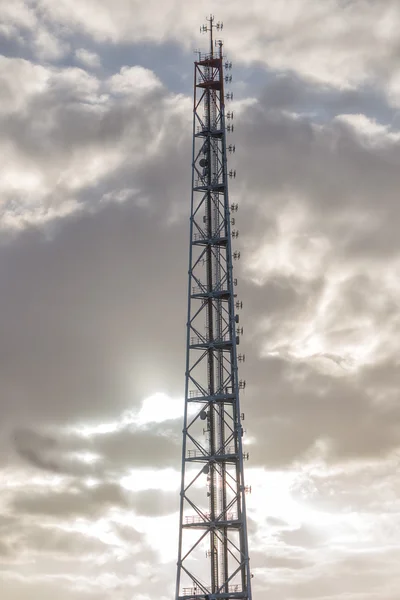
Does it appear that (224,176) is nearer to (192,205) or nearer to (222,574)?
(192,205)

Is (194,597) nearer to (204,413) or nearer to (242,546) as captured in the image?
(242,546)

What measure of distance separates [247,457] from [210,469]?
5296mm

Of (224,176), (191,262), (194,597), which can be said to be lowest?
(194,597)

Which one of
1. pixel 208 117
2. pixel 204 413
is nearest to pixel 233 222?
pixel 208 117

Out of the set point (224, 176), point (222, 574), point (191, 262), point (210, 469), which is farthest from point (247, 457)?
point (224, 176)

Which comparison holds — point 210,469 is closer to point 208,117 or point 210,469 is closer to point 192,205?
point 192,205

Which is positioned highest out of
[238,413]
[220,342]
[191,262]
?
[191,262]

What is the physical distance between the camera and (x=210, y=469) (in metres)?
153

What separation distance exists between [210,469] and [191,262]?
97.6 ft

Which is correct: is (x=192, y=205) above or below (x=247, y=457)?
above

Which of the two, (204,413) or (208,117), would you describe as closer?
(204,413)

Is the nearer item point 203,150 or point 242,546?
point 242,546

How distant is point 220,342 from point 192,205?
70.9 ft

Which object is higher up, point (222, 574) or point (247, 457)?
point (247, 457)
